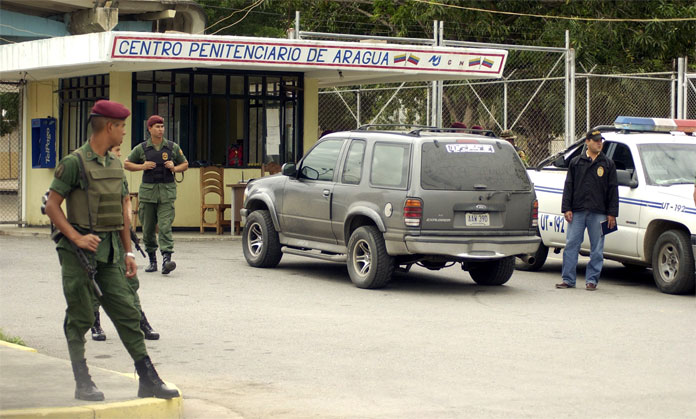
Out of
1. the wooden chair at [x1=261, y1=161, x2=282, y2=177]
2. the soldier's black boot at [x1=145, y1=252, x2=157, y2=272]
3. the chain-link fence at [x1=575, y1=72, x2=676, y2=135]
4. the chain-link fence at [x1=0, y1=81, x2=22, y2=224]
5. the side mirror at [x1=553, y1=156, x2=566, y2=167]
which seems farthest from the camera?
the chain-link fence at [x1=0, y1=81, x2=22, y2=224]

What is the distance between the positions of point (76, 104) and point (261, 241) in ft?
25.7

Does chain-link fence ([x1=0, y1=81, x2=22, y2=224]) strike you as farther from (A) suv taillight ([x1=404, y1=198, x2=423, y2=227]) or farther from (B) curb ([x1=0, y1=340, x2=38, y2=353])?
(B) curb ([x1=0, y1=340, x2=38, y2=353])

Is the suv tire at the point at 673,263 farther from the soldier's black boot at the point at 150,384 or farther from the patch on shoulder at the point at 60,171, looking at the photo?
the patch on shoulder at the point at 60,171

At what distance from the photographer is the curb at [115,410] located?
6.29 m

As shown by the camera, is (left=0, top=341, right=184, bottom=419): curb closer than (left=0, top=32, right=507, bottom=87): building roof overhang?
Yes

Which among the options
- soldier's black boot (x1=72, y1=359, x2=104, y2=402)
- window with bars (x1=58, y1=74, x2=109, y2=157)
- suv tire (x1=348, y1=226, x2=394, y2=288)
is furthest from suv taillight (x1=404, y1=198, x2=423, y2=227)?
window with bars (x1=58, y1=74, x2=109, y2=157)

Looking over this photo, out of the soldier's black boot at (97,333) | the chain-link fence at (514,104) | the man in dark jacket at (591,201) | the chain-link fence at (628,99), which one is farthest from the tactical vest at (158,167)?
the chain-link fence at (628,99)

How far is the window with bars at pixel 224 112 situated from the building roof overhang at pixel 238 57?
565 millimetres

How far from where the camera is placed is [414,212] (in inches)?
493

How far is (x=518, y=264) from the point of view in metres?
15.9

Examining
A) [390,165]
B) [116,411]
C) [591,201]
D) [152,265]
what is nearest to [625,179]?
[591,201]

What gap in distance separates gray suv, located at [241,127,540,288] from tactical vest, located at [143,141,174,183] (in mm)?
1778

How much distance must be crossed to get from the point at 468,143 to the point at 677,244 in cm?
263

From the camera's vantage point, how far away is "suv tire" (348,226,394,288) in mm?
12859
